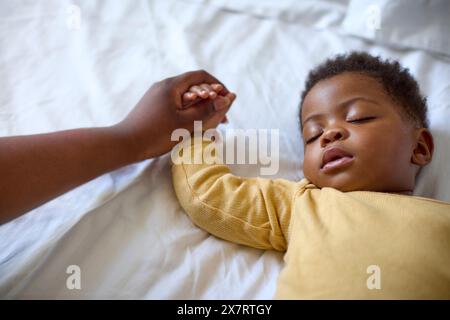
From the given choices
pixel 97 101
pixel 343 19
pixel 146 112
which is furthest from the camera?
pixel 343 19

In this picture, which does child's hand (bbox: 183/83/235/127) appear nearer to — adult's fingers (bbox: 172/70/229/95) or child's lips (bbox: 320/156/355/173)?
adult's fingers (bbox: 172/70/229/95)

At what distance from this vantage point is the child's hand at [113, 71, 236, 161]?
85cm

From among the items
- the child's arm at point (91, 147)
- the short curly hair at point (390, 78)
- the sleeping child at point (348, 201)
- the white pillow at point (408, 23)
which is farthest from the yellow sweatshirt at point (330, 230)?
the white pillow at point (408, 23)

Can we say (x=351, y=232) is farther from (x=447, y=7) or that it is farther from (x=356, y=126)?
(x=447, y=7)

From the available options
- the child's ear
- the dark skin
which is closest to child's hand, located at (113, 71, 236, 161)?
the dark skin

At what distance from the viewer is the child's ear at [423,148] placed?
848 mm

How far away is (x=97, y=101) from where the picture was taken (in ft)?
3.24

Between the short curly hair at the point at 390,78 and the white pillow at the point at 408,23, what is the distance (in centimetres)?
22

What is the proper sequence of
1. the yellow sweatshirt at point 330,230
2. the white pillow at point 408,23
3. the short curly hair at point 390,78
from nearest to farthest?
1. the yellow sweatshirt at point 330,230
2. the short curly hair at point 390,78
3. the white pillow at point 408,23

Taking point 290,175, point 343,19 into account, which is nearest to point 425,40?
point 343,19

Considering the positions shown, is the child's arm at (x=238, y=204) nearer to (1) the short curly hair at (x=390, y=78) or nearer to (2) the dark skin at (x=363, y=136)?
(2) the dark skin at (x=363, y=136)

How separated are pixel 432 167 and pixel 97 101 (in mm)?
744

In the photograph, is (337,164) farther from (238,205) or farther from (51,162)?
(51,162)
